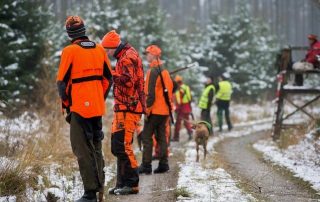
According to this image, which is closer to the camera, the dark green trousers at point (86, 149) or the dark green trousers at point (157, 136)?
the dark green trousers at point (86, 149)

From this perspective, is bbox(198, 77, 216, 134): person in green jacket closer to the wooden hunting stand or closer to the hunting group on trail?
the wooden hunting stand

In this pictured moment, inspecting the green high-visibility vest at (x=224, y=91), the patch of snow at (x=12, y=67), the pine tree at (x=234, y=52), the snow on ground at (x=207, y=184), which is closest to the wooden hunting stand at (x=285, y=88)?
the green high-visibility vest at (x=224, y=91)

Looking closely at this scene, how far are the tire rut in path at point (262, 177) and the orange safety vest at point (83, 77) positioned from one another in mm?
2572

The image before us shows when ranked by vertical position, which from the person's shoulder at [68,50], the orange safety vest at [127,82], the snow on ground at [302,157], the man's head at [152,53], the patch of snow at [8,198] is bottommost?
the snow on ground at [302,157]

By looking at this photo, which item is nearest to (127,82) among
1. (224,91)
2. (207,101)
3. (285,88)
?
(285,88)

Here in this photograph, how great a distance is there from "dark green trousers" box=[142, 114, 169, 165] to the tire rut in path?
1.30m

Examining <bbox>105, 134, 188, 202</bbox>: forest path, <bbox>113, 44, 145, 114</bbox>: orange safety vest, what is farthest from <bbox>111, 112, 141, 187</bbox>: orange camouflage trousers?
<bbox>105, 134, 188, 202</bbox>: forest path

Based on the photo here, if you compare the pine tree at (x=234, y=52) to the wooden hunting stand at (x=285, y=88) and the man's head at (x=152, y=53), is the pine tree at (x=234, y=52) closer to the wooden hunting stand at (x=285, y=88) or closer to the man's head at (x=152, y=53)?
the wooden hunting stand at (x=285, y=88)

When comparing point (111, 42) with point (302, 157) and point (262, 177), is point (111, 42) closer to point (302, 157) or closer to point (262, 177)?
point (262, 177)

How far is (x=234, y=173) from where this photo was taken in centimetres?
905

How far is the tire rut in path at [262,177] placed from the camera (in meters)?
7.11

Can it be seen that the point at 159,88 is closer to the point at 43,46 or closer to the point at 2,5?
the point at 2,5

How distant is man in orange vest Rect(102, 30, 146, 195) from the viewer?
7.20 meters

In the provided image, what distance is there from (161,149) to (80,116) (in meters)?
3.65
